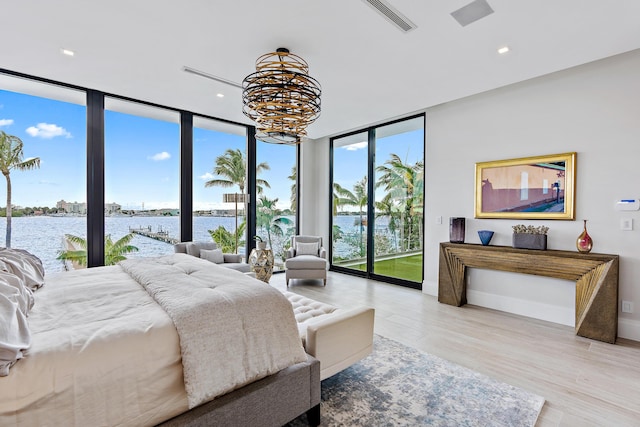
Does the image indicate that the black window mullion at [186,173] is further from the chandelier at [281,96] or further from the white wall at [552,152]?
the white wall at [552,152]

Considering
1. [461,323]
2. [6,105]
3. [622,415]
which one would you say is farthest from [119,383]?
[6,105]

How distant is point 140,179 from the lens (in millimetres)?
4812

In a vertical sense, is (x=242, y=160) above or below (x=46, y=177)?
above

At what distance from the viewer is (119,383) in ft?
4.15

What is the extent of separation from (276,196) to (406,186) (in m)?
2.66

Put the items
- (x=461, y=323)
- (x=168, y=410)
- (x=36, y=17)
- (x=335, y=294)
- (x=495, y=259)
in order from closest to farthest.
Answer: (x=168, y=410), (x=36, y=17), (x=461, y=323), (x=495, y=259), (x=335, y=294)

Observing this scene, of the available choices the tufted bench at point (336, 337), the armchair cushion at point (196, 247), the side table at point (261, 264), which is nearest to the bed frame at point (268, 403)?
the tufted bench at point (336, 337)

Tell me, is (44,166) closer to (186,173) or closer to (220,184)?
(186,173)

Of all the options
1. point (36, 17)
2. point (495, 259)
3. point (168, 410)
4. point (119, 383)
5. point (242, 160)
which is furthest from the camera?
point (242, 160)

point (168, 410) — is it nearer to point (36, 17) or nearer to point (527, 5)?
point (36, 17)

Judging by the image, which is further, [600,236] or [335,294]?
[335,294]

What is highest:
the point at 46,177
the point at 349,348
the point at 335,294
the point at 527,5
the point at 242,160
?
the point at 527,5

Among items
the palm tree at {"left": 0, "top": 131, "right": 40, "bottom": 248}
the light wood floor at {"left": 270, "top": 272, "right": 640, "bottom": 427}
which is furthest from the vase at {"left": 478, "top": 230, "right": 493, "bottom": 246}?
the palm tree at {"left": 0, "top": 131, "right": 40, "bottom": 248}

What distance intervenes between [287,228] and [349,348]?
186 inches
